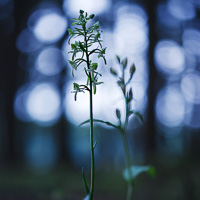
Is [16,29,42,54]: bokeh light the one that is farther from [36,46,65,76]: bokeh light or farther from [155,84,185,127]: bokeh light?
[155,84,185,127]: bokeh light

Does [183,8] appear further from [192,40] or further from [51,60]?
[51,60]

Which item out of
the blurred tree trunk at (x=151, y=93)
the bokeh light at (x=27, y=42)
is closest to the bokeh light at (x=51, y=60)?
the bokeh light at (x=27, y=42)

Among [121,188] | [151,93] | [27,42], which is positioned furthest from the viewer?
[27,42]

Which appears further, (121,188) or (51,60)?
(51,60)

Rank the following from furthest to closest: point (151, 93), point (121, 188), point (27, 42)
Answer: point (27, 42), point (151, 93), point (121, 188)

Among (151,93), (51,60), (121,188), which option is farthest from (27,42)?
(121,188)

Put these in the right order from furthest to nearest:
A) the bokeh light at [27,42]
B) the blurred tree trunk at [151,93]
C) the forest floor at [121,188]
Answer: the bokeh light at [27,42], the blurred tree trunk at [151,93], the forest floor at [121,188]

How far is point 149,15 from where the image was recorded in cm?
759

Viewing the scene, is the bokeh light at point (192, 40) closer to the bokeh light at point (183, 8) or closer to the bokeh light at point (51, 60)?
the bokeh light at point (183, 8)

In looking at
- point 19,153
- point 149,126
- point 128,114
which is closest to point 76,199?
point 128,114

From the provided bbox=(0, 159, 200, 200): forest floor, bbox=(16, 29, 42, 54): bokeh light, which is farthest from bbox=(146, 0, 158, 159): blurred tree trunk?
bbox=(16, 29, 42, 54): bokeh light

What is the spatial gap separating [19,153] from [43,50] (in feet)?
16.8

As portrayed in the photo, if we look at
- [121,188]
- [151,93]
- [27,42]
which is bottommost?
[121,188]

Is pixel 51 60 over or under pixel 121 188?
over
